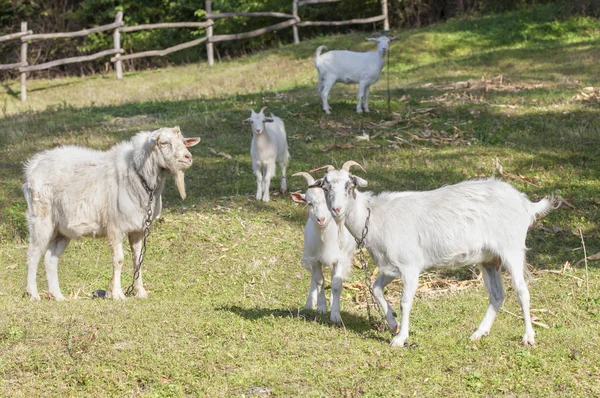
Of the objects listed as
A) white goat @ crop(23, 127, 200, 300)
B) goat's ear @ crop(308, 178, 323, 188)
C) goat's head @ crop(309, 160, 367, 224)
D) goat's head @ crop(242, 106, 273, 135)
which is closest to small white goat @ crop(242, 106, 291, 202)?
goat's head @ crop(242, 106, 273, 135)

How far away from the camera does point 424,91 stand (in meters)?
20.6

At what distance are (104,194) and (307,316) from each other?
2.88 metres

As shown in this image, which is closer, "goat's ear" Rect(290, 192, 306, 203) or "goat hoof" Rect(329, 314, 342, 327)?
"goat hoof" Rect(329, 314, 342, 327)

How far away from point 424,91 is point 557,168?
7038 millimetres

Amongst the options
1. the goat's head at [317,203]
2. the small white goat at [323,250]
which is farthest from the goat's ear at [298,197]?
the goat's head at [317,203]

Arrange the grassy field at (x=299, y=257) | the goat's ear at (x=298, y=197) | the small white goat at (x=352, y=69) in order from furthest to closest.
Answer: the small white goat at (x=352, y=69)
the goat's ear at (x=298, y=197)
the grassy field at (x=299, y=257)

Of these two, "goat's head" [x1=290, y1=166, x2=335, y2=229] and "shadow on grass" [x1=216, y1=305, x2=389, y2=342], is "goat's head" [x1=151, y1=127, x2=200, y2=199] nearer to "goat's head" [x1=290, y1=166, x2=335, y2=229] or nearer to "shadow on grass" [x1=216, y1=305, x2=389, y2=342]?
"goat's head" [x1=290, y1=166, x2=335, y2=229]

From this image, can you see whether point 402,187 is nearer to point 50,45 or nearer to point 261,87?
point 261,87

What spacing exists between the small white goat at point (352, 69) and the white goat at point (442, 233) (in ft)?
36.3

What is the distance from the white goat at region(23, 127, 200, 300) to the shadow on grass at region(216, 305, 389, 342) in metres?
1.51

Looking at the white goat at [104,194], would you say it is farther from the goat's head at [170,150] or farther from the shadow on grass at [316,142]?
the shadow on grass at [316,142]

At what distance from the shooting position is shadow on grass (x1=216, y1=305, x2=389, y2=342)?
25.7ft

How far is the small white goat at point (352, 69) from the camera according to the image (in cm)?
1839

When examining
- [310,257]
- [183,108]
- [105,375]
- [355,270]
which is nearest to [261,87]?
[183,108]
